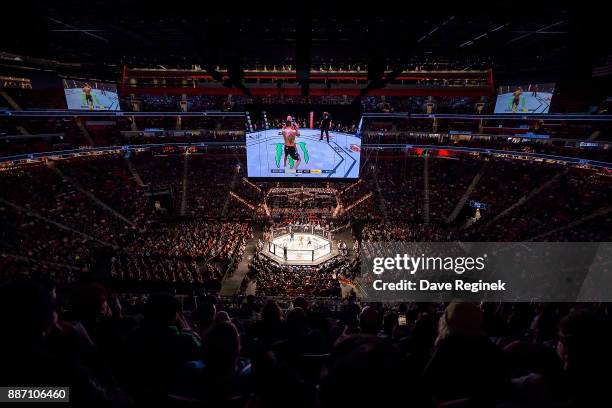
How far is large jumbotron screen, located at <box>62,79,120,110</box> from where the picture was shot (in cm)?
2453

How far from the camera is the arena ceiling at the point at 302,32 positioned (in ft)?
13.3

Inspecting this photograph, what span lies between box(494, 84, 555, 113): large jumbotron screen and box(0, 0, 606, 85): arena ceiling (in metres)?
12.2

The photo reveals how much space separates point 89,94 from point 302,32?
92.1 feet

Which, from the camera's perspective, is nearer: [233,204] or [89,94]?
[89,94]

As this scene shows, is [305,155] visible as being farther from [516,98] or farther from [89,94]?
[89,94]

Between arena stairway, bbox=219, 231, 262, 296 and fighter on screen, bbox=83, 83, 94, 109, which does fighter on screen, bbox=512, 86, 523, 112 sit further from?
fighter on screen, bbox=83, 83, 94, 109

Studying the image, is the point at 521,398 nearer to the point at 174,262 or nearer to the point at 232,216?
the point at 174,262

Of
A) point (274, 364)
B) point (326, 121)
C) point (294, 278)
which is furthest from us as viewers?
point (326, 121)

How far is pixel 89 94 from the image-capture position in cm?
2533

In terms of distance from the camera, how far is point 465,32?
25.6 feet


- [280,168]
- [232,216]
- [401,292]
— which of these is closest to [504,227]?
[401,292]

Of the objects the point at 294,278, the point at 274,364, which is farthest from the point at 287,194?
the point at 274,364

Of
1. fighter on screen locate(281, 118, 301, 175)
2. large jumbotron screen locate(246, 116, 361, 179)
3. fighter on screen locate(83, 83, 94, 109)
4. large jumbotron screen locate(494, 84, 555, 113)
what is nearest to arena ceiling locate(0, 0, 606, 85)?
fighter on screen locate(281, 118, 301, 175)

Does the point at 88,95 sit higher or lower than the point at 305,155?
higher
